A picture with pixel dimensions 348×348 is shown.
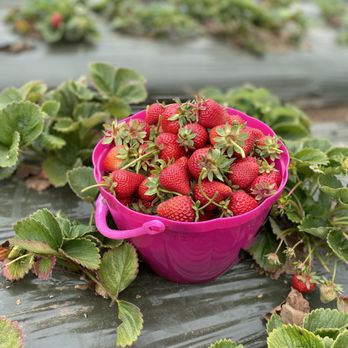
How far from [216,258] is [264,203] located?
0.74ft

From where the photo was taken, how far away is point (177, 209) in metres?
1.13

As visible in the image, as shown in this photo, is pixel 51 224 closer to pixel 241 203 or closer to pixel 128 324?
pixel 128 324

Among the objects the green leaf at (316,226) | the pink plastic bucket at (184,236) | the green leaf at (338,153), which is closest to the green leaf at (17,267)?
the pink plastic bucket at (184,236)

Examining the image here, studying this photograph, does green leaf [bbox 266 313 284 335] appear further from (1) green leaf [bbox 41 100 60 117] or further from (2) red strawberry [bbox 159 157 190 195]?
(1) green leaf [bbox 41 100 60 117]

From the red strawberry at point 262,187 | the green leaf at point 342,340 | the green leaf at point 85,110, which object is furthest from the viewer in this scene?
the green leaf at point 85,110

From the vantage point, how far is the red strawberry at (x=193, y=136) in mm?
1204

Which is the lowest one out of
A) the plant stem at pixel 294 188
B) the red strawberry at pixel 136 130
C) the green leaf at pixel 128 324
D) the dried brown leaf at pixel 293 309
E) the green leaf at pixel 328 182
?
the dried brown leaf at pixel 293 309

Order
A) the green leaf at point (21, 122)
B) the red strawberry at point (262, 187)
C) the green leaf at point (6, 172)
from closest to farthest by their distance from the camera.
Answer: the red strawberry at point (262, 187), the green leaf at point (21, 122), the green leaf at point (6, 172)

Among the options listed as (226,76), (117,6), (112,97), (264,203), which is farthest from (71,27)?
(264,203)

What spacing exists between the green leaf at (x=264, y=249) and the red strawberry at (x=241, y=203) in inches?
13.0

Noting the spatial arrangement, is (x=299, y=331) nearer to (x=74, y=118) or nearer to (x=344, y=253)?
(x=344, y=253)

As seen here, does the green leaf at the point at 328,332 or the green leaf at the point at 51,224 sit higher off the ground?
the green leaf at the point at 51,224

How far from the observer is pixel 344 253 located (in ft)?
4.46

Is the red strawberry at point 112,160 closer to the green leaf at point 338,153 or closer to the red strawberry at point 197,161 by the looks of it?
the red strawberry at point 197,161
